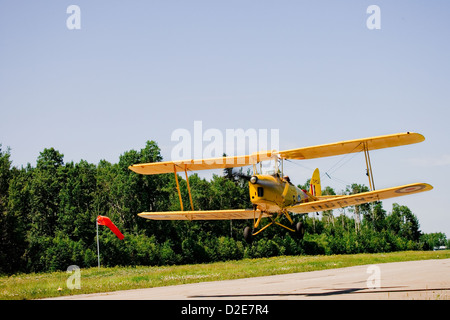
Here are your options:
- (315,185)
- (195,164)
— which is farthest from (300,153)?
(315,185)

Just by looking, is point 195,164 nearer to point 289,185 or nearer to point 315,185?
point 289,185

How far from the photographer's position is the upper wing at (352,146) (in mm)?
20594

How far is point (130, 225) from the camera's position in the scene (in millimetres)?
59875

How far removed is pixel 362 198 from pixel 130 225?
43.2 m

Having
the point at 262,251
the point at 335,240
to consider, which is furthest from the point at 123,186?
the point at 335,240

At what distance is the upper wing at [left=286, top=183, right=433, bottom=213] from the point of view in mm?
18625

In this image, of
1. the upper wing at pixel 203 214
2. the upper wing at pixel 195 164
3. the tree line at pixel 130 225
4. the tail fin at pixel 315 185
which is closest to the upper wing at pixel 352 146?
the upper wing at pixel 195 164

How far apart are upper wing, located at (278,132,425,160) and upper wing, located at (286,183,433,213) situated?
2294 mm

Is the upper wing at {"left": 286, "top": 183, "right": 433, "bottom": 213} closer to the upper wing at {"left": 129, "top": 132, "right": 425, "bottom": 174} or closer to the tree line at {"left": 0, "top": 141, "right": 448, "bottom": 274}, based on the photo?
the upper wing at {"left": 129, "top": 132, "right": 425, "bottom": 174}
